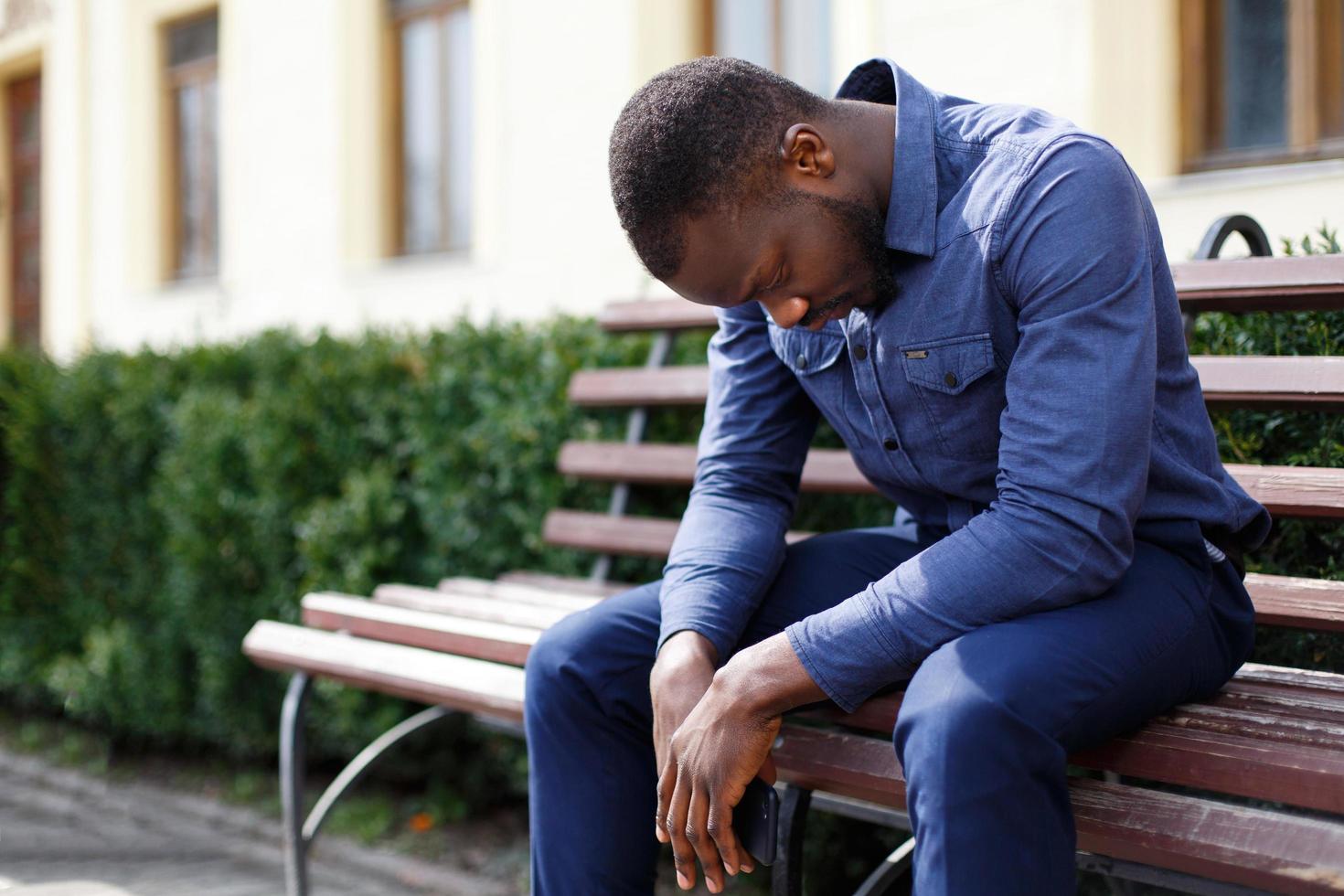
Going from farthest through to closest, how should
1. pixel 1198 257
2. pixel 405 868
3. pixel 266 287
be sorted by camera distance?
pixel 266 287
pixel 405 868
pixel 1198 257

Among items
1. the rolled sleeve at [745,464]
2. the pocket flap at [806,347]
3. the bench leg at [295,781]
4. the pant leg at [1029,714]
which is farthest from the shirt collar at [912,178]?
the bench leg at [295,781]

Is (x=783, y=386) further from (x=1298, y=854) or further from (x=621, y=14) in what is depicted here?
(x=621, y=14)

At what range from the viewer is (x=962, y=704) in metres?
1.57

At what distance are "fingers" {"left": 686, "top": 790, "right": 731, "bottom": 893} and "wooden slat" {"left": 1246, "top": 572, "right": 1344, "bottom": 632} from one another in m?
1.04

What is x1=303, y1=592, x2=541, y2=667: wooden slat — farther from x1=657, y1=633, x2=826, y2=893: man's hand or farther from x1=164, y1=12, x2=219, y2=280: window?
x1=164, y1=12, x2=219, y2=280: window

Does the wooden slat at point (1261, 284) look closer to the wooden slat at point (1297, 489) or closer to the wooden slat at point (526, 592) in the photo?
the wooden slat at point (1297, 489)

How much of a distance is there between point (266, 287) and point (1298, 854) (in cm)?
709

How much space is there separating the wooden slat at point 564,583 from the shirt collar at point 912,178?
4.60 feet

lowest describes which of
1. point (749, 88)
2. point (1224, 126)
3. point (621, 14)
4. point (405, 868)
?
point (405, 868)

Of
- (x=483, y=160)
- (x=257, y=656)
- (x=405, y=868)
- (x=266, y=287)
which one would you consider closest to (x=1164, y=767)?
(x=257, y=656)

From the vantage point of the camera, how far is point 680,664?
1.97 meters

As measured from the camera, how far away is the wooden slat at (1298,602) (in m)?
2.24

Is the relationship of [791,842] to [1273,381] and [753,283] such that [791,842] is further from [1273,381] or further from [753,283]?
[1273,381]

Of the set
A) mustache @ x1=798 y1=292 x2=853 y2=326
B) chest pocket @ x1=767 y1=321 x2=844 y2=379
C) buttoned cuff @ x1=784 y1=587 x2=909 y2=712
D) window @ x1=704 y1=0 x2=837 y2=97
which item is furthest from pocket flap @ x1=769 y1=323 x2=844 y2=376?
window @ x1=704 y1=0 x2=837 y2=97
